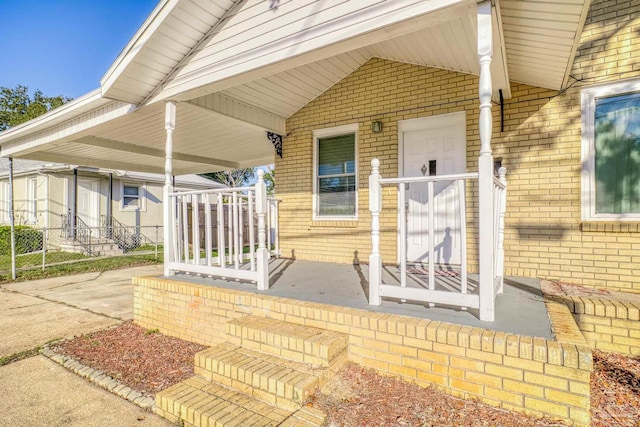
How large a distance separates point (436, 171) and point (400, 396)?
3182mm

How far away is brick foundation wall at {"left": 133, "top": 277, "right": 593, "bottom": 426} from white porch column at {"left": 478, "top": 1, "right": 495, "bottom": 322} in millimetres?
275

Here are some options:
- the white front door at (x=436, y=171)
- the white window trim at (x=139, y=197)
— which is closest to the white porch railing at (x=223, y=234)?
the white front door at (x=436, y=171)

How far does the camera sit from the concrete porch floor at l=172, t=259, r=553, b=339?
2326mm

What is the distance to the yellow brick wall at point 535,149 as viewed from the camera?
3.59 m

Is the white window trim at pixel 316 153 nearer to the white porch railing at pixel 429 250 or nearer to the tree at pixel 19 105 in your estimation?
the white porch railing at pixel 429 250

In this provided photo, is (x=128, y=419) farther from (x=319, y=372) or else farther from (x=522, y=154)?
(x=522, y=154)

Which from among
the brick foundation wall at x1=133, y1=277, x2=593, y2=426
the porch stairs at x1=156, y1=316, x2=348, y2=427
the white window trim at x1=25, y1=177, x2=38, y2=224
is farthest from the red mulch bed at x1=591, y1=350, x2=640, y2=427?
the white window trim at x1=25, y1=177, x2=38, y2=224

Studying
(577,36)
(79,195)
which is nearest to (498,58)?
(577,36)

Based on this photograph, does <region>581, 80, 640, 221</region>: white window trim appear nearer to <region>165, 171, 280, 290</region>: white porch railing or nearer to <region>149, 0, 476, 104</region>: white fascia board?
<region>149, 0, 476, 104</region>: white fascia board

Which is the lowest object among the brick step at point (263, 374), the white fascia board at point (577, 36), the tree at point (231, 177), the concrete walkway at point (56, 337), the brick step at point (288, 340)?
the concrete walkway at point (56, 337)

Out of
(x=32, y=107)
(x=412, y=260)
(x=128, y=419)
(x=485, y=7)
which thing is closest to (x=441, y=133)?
(x=412, y=260)

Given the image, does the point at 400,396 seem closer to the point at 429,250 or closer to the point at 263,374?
the point at 263,374

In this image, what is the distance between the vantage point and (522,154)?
4.00m

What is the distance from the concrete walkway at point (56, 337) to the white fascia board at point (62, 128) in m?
2.77
